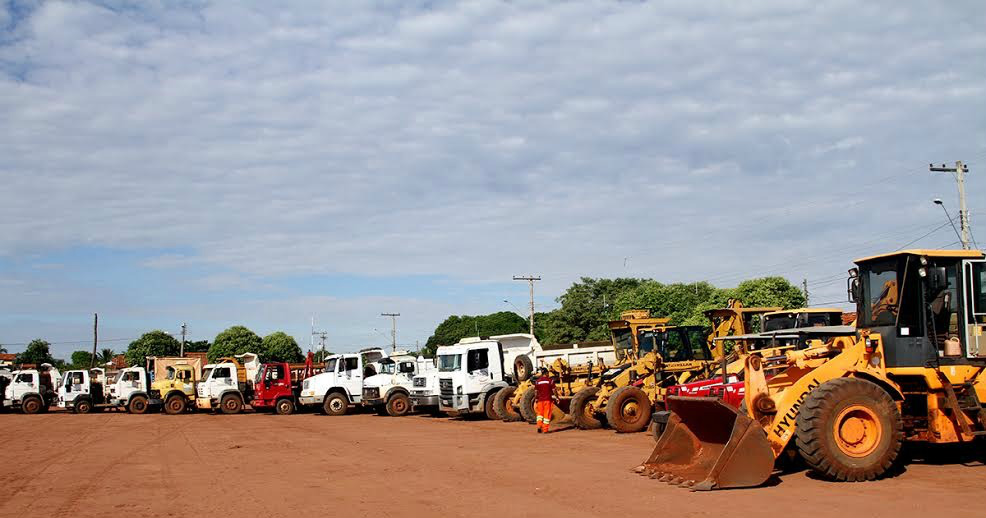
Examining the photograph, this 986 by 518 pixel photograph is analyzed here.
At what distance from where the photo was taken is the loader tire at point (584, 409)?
20.7 m

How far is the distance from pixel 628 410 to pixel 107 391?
26.3 meters

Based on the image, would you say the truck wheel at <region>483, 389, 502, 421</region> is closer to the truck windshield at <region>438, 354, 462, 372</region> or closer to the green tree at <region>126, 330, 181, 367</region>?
the truck windshield at <region>438, 354, 462, 372</region>

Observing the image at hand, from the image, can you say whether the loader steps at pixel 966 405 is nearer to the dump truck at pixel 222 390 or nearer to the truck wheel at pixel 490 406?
the truck wheel at pixel 490 406

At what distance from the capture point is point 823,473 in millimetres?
10516

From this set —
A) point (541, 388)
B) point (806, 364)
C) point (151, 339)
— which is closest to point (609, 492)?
point (806, 364)

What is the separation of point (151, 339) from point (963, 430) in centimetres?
8104

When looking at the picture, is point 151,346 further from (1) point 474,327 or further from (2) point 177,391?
(2) point 177,391

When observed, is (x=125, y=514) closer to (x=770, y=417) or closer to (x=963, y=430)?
(x=770, y=417)

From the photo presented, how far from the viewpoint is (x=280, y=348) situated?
8450cm

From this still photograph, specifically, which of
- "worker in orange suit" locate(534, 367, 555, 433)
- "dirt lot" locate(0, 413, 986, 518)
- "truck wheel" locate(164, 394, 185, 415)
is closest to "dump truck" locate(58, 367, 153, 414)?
"truck wheel" locate(164, 394, 185, 415)

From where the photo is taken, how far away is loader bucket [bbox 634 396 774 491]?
1027 centimetres

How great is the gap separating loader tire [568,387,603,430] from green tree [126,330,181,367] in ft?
224

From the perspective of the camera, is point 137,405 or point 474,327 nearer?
point 137,405

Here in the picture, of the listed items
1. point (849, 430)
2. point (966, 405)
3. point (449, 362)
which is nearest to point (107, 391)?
point (449, 362)
